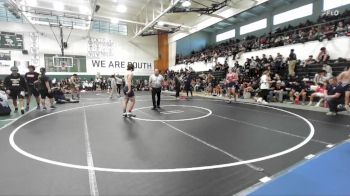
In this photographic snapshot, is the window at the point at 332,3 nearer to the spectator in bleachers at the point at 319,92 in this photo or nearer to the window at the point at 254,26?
the window at the point at 254,26

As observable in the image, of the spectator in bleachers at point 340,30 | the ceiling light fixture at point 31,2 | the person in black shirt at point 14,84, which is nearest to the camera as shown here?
the person in black shirt at point 14,84

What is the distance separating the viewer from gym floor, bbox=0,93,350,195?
8.00 ft

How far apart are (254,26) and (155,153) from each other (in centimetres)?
1968

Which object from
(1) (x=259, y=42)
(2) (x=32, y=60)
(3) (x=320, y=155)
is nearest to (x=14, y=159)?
(3) (x=320, y=155)

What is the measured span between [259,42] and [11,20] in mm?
20697

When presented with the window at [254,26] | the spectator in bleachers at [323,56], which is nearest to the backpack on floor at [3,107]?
the spectator in bleachers at [323,56]

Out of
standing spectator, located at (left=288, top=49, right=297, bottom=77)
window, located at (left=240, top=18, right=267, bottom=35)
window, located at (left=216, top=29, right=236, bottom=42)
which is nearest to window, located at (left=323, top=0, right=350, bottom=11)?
window, located at (left=240, top=18, right=267, bottom=35)

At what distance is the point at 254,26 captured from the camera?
20.0 m

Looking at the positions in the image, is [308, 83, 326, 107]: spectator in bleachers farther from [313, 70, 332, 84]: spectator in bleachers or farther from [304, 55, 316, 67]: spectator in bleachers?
[304, 55, 316, 67]: spectator in bleachers

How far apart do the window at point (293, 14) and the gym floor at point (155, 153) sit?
13232 millimetres

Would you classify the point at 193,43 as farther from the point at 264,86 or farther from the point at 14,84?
the point at 14,84

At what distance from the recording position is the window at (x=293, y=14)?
1575cm

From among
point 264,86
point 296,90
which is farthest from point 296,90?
point 264,86

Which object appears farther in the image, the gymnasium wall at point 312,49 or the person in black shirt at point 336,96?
the gymnasium wall at point 312,49
